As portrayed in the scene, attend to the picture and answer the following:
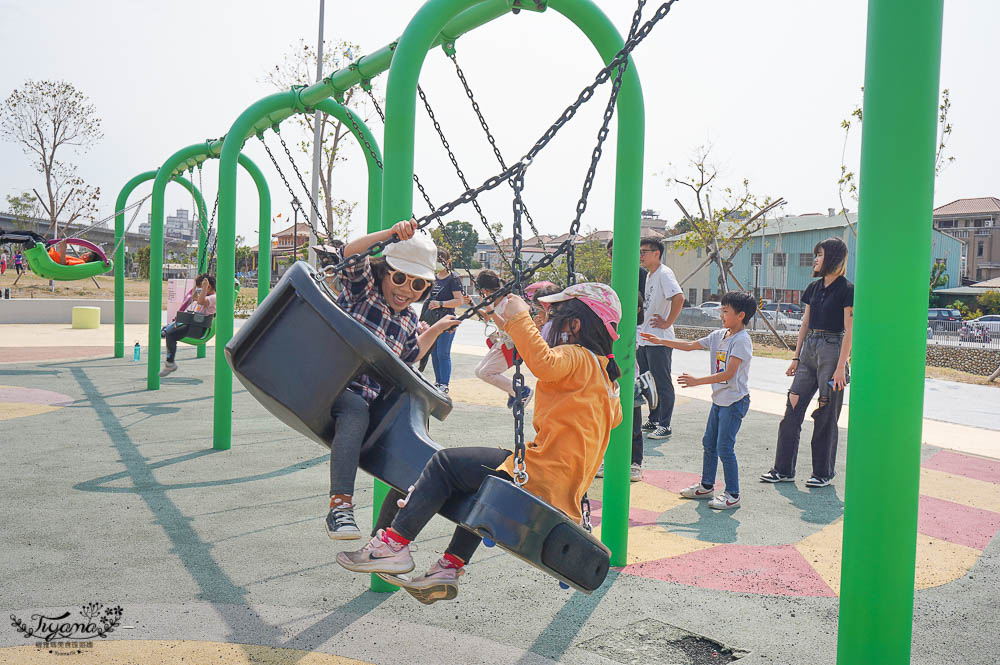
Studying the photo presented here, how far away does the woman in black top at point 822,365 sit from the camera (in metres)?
5.00

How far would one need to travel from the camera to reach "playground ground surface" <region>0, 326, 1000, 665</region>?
9.10 feet

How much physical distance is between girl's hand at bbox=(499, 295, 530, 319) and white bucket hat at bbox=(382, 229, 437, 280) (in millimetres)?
595

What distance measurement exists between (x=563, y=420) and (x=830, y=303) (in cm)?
343

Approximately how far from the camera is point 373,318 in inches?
117

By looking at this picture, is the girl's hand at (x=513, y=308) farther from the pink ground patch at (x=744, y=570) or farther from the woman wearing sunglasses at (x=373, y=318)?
the pink ground patch at (x=744, y=570)

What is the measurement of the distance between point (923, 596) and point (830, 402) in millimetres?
1979

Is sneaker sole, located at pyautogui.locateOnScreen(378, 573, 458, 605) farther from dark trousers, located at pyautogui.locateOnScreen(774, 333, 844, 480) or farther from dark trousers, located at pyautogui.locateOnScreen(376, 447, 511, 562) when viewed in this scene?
dark trousers, located at pyautogui.locateOnScreen(774, 333, 844, 480)

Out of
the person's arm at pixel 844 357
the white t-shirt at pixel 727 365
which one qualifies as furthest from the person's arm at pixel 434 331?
the person's arm at pixel 844 357

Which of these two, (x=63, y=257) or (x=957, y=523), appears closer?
(x=957, y=523)

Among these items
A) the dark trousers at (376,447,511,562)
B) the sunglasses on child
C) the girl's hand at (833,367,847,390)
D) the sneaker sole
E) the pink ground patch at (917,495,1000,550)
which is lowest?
the pink ground patch at (917,495,1000,550)

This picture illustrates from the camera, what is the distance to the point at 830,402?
516 cm

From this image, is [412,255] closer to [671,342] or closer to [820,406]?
[671,342]

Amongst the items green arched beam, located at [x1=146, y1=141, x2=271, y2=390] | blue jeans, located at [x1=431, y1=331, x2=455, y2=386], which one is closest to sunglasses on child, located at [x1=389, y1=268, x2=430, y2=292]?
blue jeans, located at [x1=431, y1=331, x2=455, y2=386]

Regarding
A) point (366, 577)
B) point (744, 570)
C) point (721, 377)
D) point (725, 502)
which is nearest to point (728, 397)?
point (721, 377)
